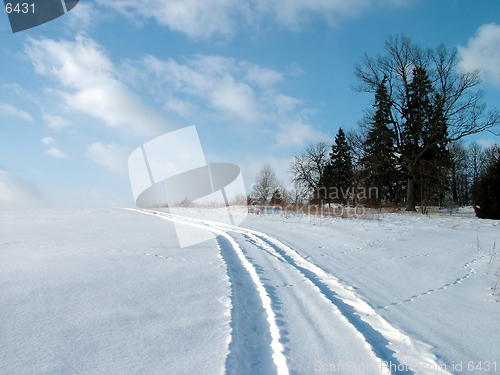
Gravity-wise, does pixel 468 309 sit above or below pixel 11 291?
below

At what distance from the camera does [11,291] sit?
9.32 ft

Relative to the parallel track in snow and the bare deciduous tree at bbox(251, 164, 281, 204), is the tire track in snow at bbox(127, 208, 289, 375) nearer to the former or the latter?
the parallel track in snow

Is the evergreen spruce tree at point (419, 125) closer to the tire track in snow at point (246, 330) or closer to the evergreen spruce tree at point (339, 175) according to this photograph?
the evergreen spruce tree at point (339, 175)

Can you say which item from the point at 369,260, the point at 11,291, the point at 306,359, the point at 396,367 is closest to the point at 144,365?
the point at 306,359

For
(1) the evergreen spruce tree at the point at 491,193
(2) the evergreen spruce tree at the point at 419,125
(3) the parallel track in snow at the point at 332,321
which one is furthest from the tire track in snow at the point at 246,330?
(2) the evergreen spruce tree at the point at 419,125

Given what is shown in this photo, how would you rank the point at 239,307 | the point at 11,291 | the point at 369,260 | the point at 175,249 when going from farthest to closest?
the point at 175,249
the point at 369,260
the point at 11,291
the point at 239,307

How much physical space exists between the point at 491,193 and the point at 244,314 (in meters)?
16.2

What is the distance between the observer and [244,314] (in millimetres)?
2496

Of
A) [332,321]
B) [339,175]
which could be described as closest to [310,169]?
[339,175]

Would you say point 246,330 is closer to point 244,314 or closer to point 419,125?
point 244,314

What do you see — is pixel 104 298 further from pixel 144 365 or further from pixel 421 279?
pixel 421 279

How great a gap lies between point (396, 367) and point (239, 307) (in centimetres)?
132

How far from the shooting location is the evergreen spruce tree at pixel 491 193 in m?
13.5

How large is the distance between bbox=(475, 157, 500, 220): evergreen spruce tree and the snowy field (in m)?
11.6
